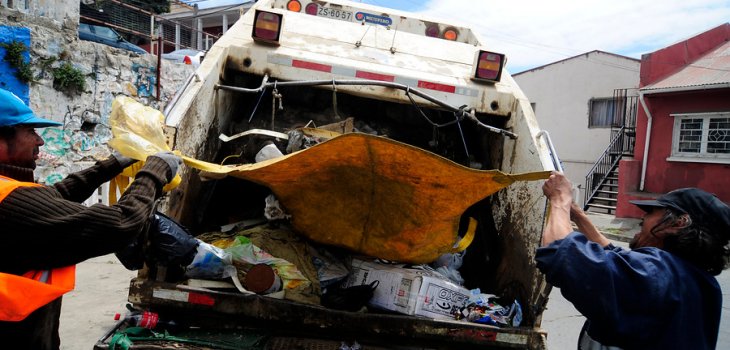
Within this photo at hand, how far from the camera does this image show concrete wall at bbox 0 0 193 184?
17.5ft

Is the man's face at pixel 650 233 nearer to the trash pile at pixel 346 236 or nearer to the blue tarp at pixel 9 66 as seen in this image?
the trash pile at pixel 346 236

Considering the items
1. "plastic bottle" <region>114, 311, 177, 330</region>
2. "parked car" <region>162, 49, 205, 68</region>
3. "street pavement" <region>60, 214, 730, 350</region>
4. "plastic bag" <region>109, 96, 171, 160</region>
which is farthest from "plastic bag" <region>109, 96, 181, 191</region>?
"parked car" <region>162, 49, 205, 68</region>

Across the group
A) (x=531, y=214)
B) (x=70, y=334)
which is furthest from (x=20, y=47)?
(x=531, y=214)

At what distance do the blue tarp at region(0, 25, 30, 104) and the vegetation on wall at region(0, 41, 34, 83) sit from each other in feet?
0.09

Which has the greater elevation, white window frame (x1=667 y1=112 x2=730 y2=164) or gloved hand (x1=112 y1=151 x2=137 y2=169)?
white window frame (x1=667 y1=112 x2=730 y2=164)

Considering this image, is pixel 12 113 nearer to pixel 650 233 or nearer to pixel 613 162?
pixel 650 233

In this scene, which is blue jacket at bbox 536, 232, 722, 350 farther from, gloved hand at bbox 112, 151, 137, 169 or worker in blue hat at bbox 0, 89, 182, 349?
gloved hand at bbox 112, 151, 137, 169

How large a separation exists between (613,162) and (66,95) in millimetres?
12726

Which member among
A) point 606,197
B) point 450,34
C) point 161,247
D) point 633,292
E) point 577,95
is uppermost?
point 577,95

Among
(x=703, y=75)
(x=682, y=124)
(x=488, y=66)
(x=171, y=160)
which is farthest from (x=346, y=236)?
(x=703, y=75)

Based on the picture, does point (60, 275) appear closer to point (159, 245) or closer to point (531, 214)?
point (159, 245)

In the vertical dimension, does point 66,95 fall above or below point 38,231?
above

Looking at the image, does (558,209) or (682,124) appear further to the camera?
(682,124)

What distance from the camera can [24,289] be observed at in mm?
1301
